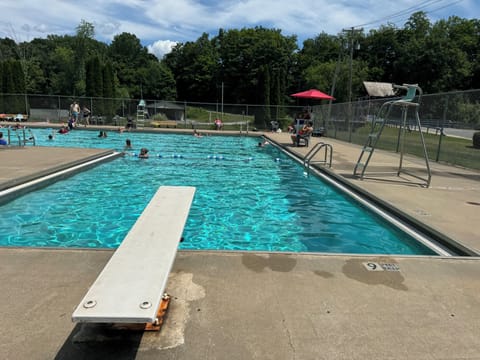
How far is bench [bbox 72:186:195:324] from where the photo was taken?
6.14 ft

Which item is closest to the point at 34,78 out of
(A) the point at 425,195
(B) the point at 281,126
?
(B) the point at 281,126

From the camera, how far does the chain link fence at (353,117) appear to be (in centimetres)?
1079

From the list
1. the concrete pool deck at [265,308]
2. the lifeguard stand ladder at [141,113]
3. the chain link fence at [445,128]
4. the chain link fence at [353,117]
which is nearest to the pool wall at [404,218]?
the concrete pool deck at [265,308]

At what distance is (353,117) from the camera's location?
19234 mm

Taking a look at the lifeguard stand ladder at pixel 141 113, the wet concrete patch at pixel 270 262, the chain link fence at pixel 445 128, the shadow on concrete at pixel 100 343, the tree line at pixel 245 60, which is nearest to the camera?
the shadow on concrete at pixel 100 343

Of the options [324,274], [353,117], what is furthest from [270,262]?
[353,117]

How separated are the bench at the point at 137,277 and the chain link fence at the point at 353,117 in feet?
25.5

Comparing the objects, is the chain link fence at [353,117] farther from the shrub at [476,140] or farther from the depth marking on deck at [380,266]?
the depth marking on deck at [380,266]

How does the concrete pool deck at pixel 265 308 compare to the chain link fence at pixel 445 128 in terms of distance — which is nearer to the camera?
the concrete pool deck at pixel 265 308

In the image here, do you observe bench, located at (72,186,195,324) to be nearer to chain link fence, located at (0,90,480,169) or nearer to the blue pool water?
the blue pool water

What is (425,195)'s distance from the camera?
6.55 meters

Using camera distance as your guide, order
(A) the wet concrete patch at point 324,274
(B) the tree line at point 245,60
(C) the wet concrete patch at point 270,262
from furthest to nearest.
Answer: (B) the tree line at point 245,60, (C) the wet concrete patch at point 270,262, (A) the wet concrete patch at point 324,274

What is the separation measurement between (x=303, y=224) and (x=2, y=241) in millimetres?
4593

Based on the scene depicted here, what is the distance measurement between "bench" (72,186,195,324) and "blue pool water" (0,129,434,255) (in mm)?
2055
